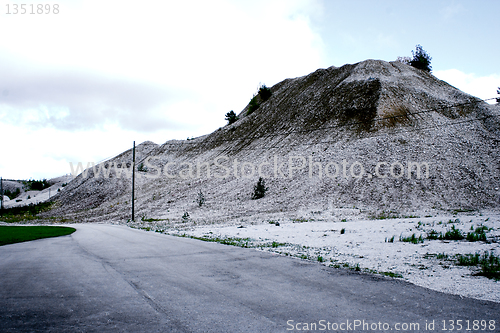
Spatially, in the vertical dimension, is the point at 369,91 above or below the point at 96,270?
above

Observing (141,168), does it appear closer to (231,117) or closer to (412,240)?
(231,117)

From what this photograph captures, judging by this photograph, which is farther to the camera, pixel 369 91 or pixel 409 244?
pixel 369 91

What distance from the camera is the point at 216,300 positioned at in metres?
4.90

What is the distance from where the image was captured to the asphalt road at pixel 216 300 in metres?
3.98

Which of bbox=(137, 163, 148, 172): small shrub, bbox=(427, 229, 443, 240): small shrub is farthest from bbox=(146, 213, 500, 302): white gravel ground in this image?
bbox=(137, 163, 148, 172): small shrub

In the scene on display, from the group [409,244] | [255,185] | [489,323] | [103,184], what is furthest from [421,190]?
[103,184]

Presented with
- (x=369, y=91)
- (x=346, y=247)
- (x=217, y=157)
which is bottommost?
(x=346, y=247)

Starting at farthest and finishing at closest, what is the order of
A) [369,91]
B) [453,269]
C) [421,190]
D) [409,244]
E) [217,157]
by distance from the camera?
1. [217,157]
2. [369,91]
3. [421,190]
4. [409,244]
5. [453,269]

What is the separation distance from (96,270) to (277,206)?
23.2 meters

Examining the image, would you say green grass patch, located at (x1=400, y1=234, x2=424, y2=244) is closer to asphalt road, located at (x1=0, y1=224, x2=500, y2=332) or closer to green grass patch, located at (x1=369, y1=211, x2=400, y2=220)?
asphalt road, located at (x1=0, y1=224, x2=500, y2=332)

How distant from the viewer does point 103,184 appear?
55.2 metres

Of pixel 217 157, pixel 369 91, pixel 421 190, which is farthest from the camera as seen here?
pixel 217 157

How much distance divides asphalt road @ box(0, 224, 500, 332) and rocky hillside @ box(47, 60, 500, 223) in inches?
675

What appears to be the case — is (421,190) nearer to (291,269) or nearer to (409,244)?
(409,244)
